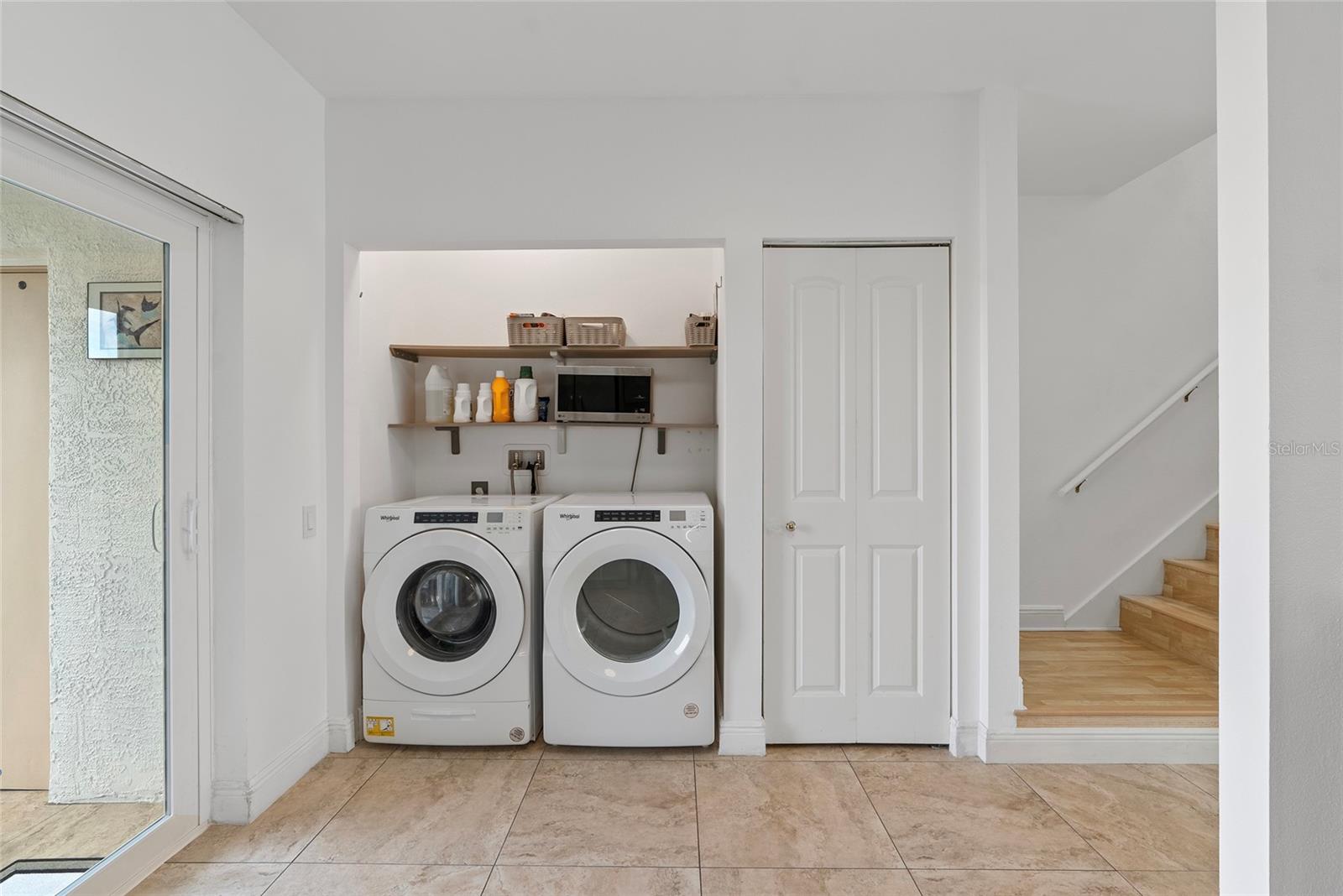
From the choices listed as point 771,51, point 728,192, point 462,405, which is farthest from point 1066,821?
point 462,405

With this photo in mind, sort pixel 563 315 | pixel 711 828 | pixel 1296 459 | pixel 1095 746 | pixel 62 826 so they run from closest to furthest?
1. pixel 1296 459
2. pixel 62 826
3. pixel 711 828
4. pixel 1095 746
5. pixel 563 315

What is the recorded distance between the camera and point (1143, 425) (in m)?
3.56

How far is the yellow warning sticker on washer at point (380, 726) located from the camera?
262cm

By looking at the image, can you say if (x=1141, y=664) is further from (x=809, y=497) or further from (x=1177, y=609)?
(x=809, y=497)

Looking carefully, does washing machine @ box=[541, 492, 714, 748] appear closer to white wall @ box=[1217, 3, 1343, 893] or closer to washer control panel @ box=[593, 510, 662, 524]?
washer control panel @ box=[593, 510, 662, 524]

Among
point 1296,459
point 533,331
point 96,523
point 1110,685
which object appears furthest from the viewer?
point 533,331

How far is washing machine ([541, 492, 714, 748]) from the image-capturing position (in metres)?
2.56

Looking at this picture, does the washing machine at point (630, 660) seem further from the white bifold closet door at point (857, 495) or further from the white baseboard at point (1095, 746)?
the white baseboard at point (1095, 746)

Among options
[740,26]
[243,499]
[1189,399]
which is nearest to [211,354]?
[243,499]

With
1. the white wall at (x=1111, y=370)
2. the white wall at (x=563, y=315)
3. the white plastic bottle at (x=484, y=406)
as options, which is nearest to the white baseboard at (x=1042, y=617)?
the white wall at (x=1111, y=370)

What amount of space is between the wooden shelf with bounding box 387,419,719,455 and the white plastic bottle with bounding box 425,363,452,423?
0.16 ft

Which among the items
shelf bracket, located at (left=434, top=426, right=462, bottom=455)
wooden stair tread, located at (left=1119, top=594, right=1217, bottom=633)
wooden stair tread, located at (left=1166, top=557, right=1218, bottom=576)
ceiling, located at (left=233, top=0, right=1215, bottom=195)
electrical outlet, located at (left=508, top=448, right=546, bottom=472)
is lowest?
wooden stair tread, located at (left=1119, top=594, right=1217, bottom=633)

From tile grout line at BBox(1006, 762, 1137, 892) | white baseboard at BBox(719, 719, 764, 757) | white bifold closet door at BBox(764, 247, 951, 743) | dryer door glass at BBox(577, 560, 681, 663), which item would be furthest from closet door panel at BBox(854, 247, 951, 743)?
dryer door glass at BBox(577, 560, 681, 663)

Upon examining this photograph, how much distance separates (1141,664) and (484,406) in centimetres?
313
